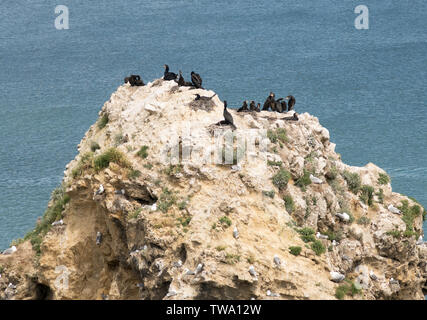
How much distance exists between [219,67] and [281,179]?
65878mm

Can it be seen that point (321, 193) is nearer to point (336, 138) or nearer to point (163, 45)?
point (336, 138)

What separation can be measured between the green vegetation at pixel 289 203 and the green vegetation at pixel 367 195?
5423 mm

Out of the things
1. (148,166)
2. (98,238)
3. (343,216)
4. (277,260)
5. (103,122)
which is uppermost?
(103,122)

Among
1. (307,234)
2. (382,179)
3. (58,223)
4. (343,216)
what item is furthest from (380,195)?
(58,223)

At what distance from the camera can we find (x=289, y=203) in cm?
3028

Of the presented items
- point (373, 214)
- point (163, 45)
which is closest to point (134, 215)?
point (373, 214)

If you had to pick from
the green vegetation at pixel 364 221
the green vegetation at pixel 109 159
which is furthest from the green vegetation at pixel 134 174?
→ the green vegetation at pixel 364 221

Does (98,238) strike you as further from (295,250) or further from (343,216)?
(343,216)

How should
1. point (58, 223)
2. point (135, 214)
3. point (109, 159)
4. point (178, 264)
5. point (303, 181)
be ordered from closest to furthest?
point (178, 264) → point (135, 214) → point (109, 159) → point (303, 181) → point (58, 223)

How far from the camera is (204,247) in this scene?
27.5 meters

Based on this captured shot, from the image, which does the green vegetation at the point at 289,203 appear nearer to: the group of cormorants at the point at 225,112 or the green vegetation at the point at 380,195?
the group of cormorants at the point at 225,112

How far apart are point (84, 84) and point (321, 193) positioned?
66141 millimetres

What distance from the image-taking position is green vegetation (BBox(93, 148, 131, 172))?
31406 mm

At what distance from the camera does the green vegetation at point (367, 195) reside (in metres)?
34.5
